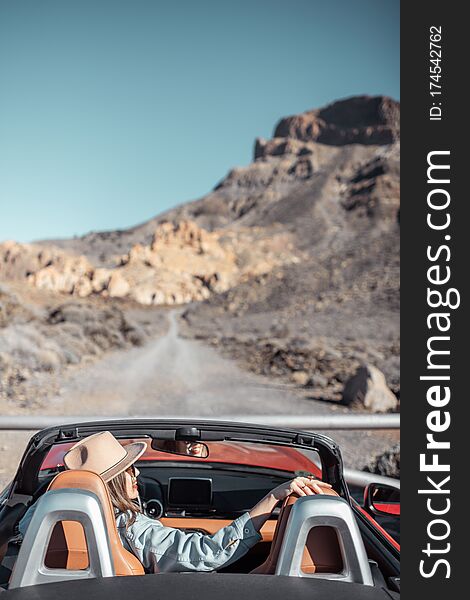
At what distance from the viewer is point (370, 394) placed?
14.2m

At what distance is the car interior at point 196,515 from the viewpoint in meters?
1.76

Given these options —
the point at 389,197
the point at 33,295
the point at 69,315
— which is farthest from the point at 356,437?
the point at 389,197

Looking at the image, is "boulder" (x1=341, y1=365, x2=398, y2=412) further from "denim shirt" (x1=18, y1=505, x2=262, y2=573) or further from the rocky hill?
"denim shirt" (x1=18, y1=505, x2=262, y2=573)

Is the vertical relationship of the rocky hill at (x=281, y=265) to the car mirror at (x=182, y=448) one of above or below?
above

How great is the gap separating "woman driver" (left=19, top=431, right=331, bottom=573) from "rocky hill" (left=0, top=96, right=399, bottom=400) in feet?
46.5

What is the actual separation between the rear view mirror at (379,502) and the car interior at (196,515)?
299 mm

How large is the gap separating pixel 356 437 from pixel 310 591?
9491 millimetres

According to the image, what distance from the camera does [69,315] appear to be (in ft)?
113

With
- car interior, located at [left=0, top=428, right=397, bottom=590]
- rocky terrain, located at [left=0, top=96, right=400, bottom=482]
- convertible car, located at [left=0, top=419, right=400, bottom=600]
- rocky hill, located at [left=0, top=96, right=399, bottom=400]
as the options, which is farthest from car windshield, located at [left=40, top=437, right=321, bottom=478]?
rocky hill, located at [left=0, top=96, right=399, bottom=400]

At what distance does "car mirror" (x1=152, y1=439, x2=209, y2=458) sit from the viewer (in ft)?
9.75

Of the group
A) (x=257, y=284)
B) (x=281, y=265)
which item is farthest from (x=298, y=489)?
(x=281, y=265)

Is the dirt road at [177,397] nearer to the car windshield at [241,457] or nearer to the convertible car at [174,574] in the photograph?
the car windshield at [241,457]

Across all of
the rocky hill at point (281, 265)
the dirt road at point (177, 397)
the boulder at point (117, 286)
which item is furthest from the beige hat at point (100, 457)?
the boulder at point (117, 286)

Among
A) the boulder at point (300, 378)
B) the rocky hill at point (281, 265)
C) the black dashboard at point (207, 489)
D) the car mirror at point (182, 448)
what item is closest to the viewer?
the car mirror at point (182, 448)
